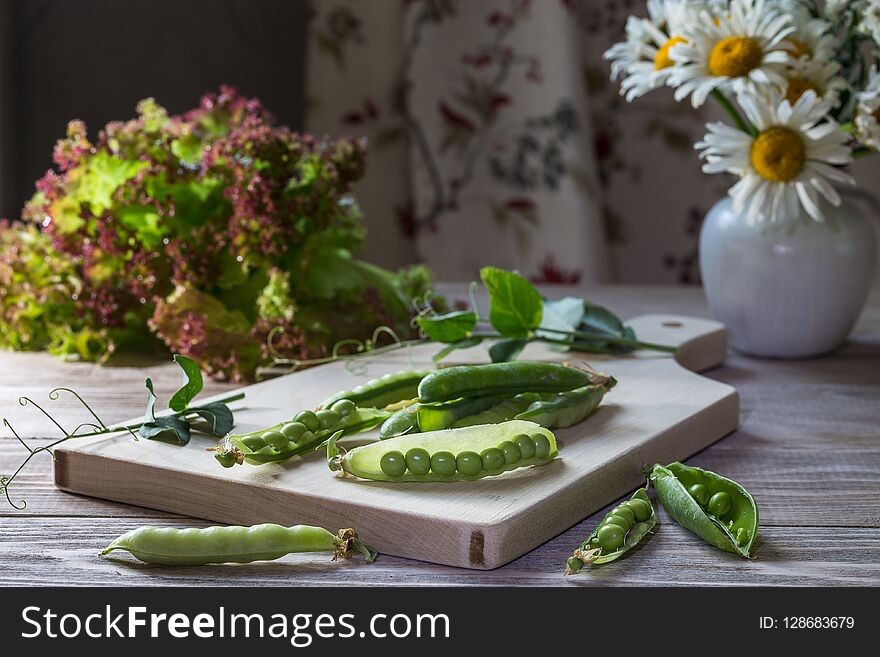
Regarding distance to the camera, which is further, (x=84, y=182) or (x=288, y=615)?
(x=84, y=182)

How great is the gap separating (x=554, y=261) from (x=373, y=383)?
4.88 ft

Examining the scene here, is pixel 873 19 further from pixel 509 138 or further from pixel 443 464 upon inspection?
pixel 509 138

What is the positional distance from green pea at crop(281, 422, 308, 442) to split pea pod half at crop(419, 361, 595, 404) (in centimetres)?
A: 11

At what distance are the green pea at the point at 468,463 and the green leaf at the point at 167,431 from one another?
0.26 meters

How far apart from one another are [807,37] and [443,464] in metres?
0.83

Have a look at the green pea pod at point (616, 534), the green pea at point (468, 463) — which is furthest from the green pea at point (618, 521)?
the green pea at point (468, 463)

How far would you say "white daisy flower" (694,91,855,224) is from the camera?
4.22 ft

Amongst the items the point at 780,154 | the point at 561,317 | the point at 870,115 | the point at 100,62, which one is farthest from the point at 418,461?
the point at 100,62

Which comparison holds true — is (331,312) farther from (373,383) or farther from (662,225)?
(662,225)

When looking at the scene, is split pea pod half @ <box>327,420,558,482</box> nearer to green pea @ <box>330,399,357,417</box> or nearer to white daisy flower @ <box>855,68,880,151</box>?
green pea @ <box>330,399,357,417</box>

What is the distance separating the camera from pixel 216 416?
3.27 ft

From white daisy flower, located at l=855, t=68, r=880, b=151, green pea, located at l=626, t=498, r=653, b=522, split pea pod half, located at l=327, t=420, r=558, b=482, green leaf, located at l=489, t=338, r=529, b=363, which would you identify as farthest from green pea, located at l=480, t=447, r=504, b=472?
white daisy flower, located at l=855, t=68, r=880, b=151

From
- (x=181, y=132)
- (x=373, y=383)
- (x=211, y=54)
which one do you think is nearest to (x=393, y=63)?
(x=211, y=54)

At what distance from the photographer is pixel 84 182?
144 centimetres
